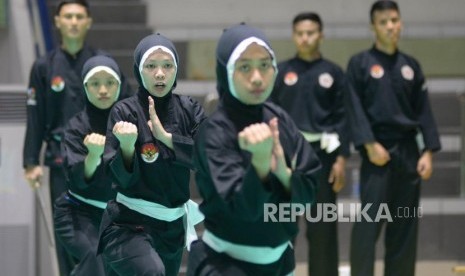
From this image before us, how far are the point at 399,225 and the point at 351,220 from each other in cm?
129

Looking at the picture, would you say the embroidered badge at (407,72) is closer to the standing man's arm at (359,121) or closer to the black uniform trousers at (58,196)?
the standing man's arm at (359,121)

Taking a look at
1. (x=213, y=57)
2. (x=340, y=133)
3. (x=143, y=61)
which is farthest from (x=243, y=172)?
(x=213, y=57)

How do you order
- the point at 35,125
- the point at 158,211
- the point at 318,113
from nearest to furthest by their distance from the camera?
1. the point at 158,211
2. the point at 35,125
3. the point at 318,113

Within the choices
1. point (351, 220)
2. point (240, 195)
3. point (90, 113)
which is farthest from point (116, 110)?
point (351, 220)

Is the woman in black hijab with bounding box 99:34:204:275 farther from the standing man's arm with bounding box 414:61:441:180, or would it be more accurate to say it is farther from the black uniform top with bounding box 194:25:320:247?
the standing man's arm with bounding box 414:61:441:180

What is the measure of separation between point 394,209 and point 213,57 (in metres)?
3.04

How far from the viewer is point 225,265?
407cm

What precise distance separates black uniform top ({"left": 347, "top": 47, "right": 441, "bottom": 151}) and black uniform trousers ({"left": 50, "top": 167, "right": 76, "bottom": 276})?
204cm

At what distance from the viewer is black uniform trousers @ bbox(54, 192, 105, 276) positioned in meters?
6.18

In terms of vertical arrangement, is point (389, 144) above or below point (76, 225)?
above

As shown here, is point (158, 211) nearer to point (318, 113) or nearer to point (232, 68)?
point (232, 68)

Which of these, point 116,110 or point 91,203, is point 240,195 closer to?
point 116,110

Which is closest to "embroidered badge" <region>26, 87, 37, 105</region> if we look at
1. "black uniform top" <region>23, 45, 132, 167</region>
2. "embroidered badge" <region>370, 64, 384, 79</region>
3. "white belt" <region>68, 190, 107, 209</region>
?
"black uniform top" <region>23, 45, 132, 167</region>

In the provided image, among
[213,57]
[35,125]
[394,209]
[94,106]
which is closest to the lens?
[94,106]
